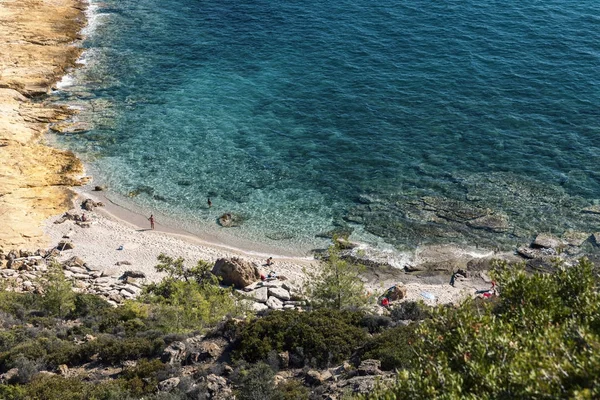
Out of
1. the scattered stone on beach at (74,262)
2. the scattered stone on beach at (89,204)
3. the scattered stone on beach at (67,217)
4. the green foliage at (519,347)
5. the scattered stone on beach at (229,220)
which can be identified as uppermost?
the green foliage at (519,347)

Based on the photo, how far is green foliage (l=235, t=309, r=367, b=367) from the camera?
96.8 feet

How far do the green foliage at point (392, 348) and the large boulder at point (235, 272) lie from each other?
56.4ft

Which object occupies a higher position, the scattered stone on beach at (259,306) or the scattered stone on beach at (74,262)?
the scattered stone on beach at (259,306)

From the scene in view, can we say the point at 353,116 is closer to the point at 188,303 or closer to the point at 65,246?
the point at 65,246

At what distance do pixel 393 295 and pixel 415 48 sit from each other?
4459 centimetres

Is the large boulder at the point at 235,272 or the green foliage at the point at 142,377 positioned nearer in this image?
the green foliage at the point at 142,377

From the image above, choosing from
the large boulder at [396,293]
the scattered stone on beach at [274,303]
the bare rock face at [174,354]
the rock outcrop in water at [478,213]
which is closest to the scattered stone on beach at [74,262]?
the scattered stone on beach at [274,303]

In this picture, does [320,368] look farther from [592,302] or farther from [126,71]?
[126,71]

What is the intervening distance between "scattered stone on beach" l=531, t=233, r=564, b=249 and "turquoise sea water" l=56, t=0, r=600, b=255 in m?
1.35

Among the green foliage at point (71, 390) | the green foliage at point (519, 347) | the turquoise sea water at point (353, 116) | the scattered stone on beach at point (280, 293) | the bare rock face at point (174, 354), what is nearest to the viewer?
the green foliage at point (519, 347)

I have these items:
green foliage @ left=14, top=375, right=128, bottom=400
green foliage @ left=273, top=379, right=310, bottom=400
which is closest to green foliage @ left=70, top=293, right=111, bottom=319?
green foliage @ left=14, top=375, right=128, bottom=400

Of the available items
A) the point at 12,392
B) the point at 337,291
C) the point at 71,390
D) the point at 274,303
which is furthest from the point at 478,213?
the point at 12,392

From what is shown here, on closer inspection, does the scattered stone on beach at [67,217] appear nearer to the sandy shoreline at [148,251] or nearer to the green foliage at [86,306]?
the sandy shoreline at [148,251]

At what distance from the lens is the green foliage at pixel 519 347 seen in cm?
1605
